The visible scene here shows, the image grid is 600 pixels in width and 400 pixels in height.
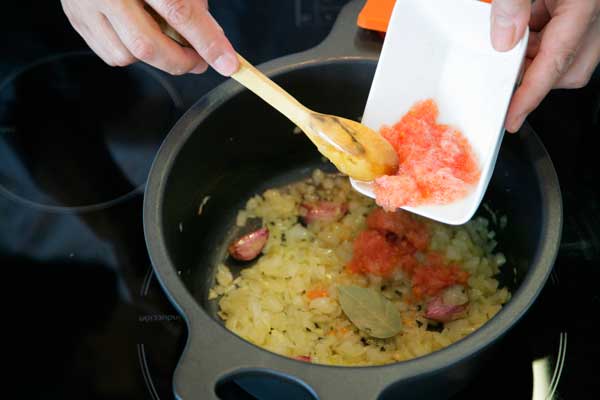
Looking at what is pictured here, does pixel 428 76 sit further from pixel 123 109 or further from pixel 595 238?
pixel 123 109

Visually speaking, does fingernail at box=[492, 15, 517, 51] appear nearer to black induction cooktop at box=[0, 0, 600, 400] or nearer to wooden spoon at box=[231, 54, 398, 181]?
wooden spoon at box=[231, 54, 398, 181]

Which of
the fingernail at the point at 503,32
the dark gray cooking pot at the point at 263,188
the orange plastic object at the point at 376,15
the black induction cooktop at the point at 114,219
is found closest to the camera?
the dark gray cooking pot at the point at 263,188

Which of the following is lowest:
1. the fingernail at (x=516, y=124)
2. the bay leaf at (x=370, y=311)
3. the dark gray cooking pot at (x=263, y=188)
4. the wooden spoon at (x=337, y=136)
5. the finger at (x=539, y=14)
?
the bay leaf at (x=370, y=311)

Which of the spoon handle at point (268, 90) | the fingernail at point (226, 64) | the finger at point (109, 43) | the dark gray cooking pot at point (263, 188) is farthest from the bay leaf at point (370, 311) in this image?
the finger at point (109, 43)

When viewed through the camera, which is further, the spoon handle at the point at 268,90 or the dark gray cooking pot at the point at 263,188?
the spoon handle at the point at 268,90

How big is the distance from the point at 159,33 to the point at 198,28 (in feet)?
0.26

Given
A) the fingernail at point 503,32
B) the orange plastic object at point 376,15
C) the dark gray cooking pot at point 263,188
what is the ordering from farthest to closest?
the orange plastic object at point 376,15, the fingernail at point 503,32, the dark gray cooking pot at point 263,188

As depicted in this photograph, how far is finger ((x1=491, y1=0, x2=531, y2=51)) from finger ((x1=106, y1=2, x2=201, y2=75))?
1.55 feet

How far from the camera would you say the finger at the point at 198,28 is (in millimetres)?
853

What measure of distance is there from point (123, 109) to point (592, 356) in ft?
3.32

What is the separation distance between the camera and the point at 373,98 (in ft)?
3.60

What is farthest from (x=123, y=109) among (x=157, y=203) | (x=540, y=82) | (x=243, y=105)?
(x=540, y=82)

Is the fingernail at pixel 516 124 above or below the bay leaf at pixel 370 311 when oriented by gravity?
above

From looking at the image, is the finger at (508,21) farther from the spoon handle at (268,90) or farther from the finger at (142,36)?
the finger at (142,36)
